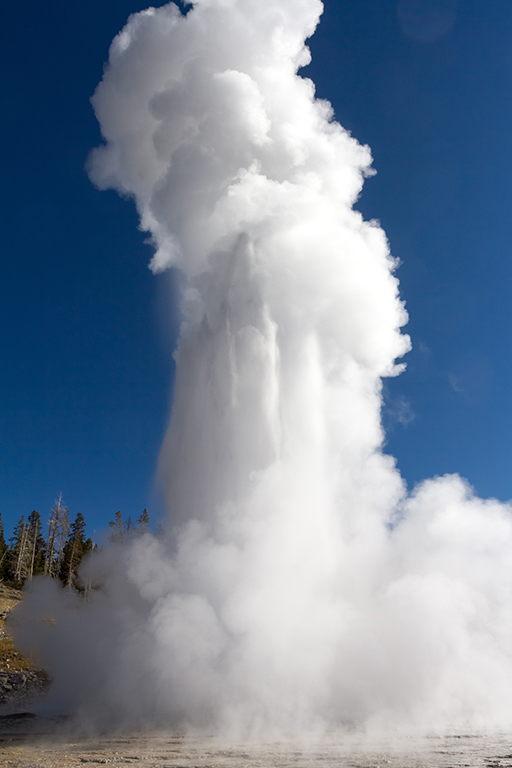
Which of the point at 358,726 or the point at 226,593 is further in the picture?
the point at 226,593

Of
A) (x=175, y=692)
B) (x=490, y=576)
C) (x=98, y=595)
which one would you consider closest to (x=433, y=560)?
(x=490, y=576)

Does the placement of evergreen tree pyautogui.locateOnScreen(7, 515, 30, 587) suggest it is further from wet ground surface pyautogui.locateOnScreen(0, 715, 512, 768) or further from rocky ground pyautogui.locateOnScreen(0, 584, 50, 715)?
wet ground surface pyautogui.locateOnScreen(0, 715, 512, 768)

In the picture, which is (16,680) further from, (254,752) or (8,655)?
(254,752)

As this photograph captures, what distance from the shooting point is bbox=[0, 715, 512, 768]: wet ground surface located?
1324 cm

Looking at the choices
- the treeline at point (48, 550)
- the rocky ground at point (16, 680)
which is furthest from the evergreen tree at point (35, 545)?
the rocky ground at point (16, 680)

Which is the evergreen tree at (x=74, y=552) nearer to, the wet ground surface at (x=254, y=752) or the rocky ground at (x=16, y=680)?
the rocky ground at (x=16, y=680)

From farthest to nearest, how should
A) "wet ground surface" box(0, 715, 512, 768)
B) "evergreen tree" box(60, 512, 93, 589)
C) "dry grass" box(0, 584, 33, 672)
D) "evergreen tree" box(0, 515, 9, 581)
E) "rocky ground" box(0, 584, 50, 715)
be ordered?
"evergreen tree" box(0, 515, 9, 581), "evergreen tree" box(60, 512, 93, 589), "dry grass" box(0, 584, 33, 672), "rocky ground" box(0, 584, 50, 715), "wet ground surface" box(0, 715, 512, 768)

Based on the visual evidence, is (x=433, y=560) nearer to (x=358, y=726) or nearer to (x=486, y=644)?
(x=486, y=644)

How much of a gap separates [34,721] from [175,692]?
7.55 m

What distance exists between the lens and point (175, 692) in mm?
19047

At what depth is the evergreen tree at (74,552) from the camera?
58466 millimetres

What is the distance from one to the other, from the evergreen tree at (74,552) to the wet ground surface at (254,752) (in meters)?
40.2

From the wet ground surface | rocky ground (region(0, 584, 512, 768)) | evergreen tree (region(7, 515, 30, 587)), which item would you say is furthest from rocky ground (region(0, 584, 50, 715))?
evergreen tree (region(7, 515, 30, 587))

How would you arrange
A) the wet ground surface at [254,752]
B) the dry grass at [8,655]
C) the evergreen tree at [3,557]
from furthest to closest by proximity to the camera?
the evergreen tree at [3,557] → the dry grass at [8,655] → the wet ground surface at [254,752]
